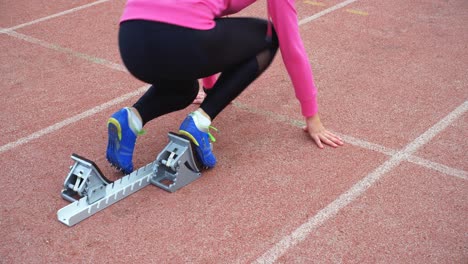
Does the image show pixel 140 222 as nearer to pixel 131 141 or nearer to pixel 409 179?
pixel 131 141

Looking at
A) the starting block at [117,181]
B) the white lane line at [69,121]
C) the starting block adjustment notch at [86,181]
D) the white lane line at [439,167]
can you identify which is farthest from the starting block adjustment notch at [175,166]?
the white lane line at [439,167]

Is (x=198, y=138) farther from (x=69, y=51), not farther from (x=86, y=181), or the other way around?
(x=69, y=51)

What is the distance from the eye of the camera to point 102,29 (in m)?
6.13

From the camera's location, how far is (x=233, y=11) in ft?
11.5

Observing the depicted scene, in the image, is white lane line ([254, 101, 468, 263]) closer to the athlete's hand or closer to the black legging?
the athlete's hand

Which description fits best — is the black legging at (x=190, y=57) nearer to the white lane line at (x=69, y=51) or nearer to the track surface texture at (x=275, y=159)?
the track surface texture at (x=275, y=159)

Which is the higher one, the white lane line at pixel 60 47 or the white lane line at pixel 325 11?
the white lane line at pixel 60 47

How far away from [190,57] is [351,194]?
1134mm

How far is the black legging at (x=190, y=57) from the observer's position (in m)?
3.19

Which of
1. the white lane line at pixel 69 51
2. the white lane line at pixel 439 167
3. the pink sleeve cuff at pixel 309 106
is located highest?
the pink sleeve cuff at pixel 309 106

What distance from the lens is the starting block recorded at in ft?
10.6

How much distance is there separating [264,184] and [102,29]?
3264 mm

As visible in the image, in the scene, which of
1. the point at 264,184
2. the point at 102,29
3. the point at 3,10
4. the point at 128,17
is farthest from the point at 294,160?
the point at 3,10

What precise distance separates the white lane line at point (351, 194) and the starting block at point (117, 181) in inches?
29.0
